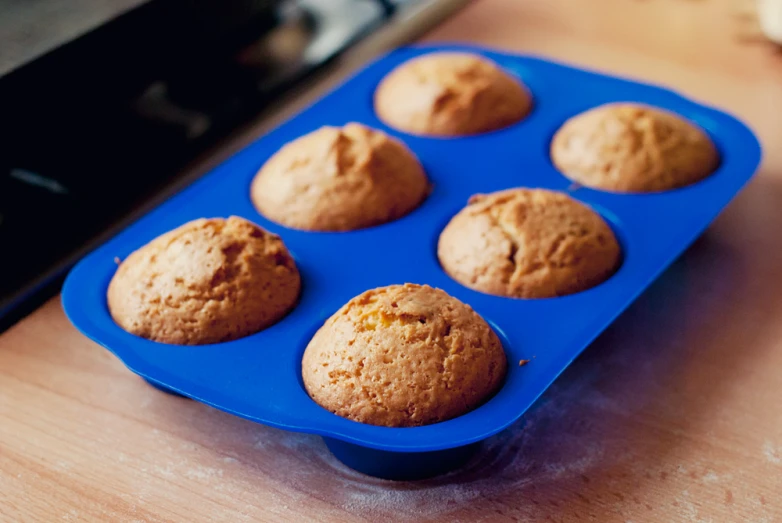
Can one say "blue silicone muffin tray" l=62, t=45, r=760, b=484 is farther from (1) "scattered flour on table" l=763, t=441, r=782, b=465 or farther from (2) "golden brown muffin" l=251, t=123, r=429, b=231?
(1) "scattered flour on table" l=763, t=441, r=782, b=465

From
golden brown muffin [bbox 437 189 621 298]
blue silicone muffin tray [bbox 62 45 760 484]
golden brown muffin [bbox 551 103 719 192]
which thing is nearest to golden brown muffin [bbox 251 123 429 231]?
blue silicone muffin tray [bbox 62 45 760 484]

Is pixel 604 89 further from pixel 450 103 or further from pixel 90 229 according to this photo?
pixel 90 229

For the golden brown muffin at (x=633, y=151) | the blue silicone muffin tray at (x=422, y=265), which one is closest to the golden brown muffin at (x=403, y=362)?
the blue silicone muffin tray at (x=422, y=265)

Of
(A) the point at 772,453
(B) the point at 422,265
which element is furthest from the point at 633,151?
(A) the point at 772,453

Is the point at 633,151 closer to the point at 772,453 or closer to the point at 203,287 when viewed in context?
the point at 772,453

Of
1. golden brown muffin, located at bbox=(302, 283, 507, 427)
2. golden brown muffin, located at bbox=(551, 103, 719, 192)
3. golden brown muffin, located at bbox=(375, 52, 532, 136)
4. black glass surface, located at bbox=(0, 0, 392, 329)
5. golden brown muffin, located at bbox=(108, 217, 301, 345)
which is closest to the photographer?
golden brown muffin, located at bbox=(302, 283, 507, 427)

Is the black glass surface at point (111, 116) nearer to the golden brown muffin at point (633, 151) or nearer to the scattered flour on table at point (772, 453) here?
the golden brown muffin at point (633, 151)
